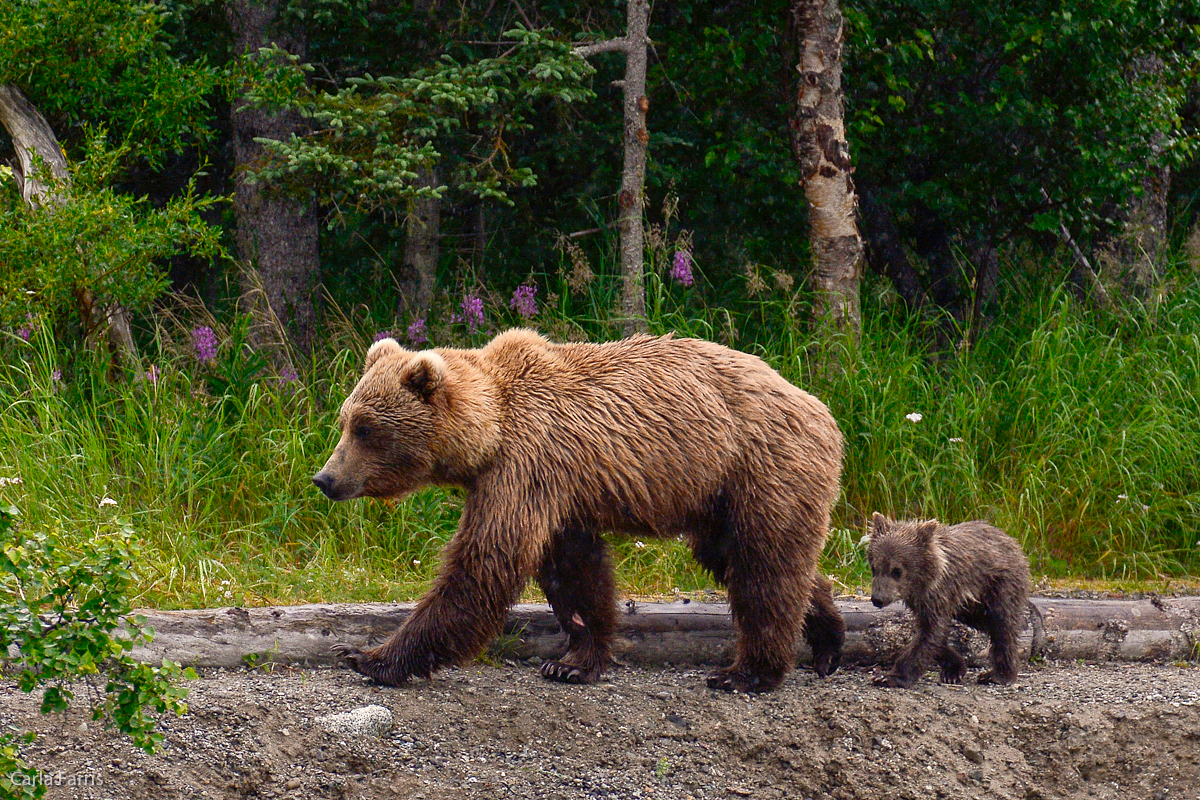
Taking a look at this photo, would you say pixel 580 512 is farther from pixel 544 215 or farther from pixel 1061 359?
pixel 544 215

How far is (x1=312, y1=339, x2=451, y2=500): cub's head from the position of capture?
4234 mm

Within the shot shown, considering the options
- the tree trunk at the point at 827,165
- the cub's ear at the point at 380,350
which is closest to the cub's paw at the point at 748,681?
the cub's ear at the point at 380,350

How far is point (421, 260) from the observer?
27.5 ft

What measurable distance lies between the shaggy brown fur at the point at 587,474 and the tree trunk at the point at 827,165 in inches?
111

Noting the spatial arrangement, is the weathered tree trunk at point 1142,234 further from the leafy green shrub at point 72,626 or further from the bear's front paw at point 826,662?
the leafy green shrub at point 72,626

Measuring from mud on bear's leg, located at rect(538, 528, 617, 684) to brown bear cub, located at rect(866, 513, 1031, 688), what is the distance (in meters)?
1.08

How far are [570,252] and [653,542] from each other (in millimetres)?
2230

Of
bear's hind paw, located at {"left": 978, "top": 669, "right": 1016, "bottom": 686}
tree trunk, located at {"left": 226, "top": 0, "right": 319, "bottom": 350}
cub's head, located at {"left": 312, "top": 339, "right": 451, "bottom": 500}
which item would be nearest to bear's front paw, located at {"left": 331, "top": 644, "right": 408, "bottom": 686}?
cub's head, located at {"left": 312, "top": 339, "right": 451, "bottom": 500}

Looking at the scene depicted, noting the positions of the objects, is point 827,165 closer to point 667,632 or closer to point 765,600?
point 667,632

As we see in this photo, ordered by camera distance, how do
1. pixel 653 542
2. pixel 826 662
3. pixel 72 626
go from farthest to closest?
1. pixel 653 542
2. pixel 826 662
3. pixel 72 626

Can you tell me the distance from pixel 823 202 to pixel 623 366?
3.34m

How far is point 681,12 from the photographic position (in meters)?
8.41

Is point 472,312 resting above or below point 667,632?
above

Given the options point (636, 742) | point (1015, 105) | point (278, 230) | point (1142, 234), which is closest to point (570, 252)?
point (278, 230)
